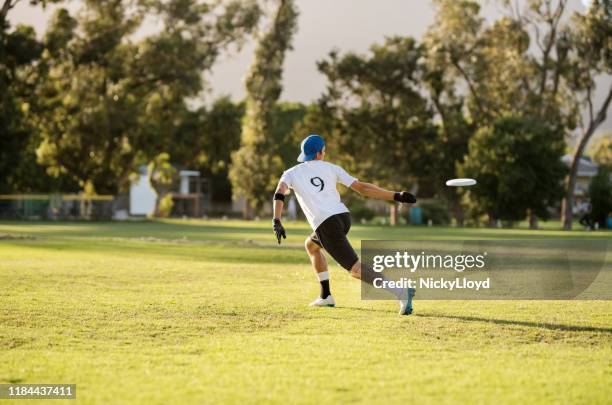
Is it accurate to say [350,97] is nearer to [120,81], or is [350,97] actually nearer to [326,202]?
[120,81]

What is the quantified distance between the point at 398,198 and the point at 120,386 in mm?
5358

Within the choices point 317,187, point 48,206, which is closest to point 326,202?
point 317,187

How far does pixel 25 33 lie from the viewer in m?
57.4

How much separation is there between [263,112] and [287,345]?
66.7 meters

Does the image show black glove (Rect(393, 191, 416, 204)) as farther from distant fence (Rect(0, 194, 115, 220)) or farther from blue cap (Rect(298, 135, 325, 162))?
distant fence (Rect(0, 194, 115, 220))

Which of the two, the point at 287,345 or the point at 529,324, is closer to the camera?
the point at 287,345

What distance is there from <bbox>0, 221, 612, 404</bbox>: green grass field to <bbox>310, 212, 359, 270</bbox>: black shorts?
0.75 meters

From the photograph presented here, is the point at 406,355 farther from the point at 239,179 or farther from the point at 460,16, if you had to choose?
the point at 239,179

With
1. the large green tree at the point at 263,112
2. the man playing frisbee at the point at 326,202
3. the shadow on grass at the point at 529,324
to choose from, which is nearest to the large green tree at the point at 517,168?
the large green tree at the point at 263,112

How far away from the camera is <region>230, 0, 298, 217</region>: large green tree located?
240ft

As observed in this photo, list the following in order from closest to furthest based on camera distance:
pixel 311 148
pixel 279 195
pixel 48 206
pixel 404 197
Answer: pixel 404 197 → pixel 279 195 → pixel 311 148 → pixel 48 206

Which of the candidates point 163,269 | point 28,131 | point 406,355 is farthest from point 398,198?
point 28,131

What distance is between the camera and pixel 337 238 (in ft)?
36.4

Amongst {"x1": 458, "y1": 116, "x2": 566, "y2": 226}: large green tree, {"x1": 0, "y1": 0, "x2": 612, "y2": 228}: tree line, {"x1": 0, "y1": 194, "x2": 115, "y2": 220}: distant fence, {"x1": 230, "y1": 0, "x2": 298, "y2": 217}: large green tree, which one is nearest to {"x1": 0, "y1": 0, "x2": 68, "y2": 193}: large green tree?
{"x1": 0, "y1": 0, "x2": 612, "y2": 228}: tree line
